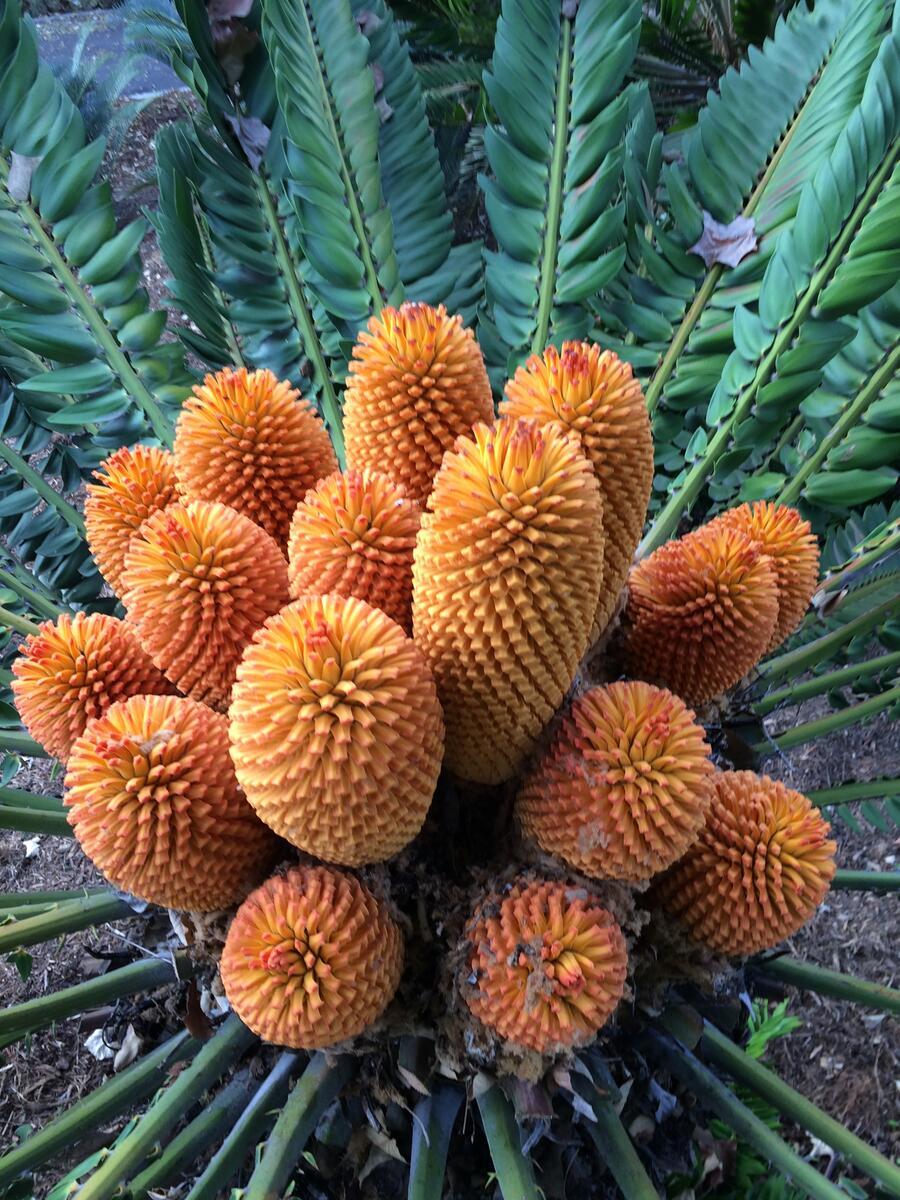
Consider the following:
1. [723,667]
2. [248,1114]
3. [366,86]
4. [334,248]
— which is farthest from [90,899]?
[366,86]

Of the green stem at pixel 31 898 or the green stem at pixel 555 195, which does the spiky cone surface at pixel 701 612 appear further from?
the green stem at pixel 31 898

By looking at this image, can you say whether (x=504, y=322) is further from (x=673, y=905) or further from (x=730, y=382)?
(x=673, y=905)

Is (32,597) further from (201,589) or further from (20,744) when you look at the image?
(201,589)

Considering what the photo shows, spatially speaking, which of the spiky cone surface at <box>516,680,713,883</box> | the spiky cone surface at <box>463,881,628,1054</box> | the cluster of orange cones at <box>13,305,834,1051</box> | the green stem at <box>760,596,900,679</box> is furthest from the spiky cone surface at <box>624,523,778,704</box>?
the green stem at <box>760,596,900,679</box>

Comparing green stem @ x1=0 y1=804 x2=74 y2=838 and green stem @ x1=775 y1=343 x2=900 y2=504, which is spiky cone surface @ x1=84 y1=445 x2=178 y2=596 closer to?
green stem @ x1=0 y1=804 x2=74 y2=838

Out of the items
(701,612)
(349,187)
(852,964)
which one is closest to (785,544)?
(701,612)

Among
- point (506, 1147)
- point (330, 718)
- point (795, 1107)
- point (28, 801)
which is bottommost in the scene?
point (28, 801)

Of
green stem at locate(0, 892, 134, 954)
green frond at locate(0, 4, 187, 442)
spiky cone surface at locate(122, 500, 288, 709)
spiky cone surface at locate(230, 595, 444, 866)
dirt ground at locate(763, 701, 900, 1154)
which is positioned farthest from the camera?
dirt ground at locate(763, 701, 900, 1154)
